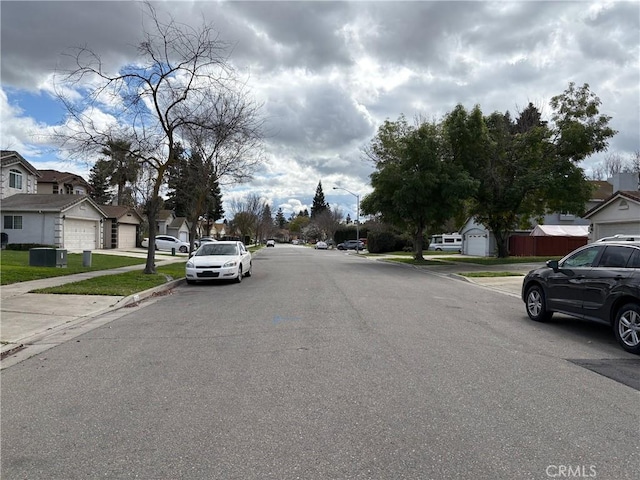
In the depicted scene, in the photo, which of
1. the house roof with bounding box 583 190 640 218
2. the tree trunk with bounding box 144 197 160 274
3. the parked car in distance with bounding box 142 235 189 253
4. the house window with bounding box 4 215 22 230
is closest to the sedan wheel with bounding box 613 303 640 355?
the tree trunk with bounding box 144 197 160 274

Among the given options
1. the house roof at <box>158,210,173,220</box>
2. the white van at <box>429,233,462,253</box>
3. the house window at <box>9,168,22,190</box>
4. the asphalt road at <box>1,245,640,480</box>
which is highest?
the house window at <box>9,168,22,190</box>

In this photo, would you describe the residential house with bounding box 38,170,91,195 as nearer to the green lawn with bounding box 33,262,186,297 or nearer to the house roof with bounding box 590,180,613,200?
the green lawn with bounding box 33,262,186,297

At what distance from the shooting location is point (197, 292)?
46.6ft

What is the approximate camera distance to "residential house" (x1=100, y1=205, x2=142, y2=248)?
40.9 metres

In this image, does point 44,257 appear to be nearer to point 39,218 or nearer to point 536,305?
point 39,218

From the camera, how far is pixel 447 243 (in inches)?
2194

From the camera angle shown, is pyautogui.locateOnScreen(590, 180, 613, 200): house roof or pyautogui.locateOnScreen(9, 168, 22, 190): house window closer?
Result: pyautogui.locateOnScreen(9, 168, 22, 190): house window

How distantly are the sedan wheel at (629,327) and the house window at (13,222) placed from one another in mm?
34318

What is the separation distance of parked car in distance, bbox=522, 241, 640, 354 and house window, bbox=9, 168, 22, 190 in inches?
1375

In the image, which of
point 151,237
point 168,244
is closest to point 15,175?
point 168,244

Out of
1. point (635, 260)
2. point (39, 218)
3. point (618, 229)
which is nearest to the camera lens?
point (635, 260)

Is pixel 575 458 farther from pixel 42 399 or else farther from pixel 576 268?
pixel 576 268

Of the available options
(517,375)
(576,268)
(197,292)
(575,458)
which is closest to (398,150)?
(197,292)

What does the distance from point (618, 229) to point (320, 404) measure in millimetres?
25475
